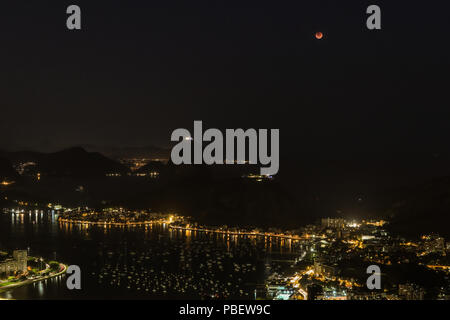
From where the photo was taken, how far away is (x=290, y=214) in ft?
67.7

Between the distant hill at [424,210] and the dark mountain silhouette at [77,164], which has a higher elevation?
the dark mountain silhouette at [77,164]

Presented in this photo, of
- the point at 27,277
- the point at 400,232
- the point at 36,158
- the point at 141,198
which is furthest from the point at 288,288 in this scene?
the point at 36,158

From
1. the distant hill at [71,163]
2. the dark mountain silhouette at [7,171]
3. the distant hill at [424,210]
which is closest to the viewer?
the distant hill at [424,210]

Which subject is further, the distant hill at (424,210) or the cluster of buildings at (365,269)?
the distant hill at (424,210)

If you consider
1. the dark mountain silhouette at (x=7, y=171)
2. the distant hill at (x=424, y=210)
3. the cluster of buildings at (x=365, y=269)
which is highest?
the dark mountain silhouette at (x=7, y=171)

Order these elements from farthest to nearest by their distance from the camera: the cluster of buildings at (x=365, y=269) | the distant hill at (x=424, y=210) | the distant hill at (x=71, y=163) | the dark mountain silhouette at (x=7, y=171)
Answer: the distant hill at (x=71, y=163) → the dark mountain silhouette at (x=7, y=171) → the distant hill at (x=424, y=210) → the cluster of buildings at (x=365, y=269)

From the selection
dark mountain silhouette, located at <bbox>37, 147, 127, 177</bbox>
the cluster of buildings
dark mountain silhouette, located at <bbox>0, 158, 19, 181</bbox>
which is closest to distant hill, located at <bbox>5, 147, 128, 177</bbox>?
dark mountain silhouette, located at <bbox>37, 147, 127, 177</bbox>

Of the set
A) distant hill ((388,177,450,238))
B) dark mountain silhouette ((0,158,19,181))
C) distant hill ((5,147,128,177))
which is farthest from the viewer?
distant hill ((5,147,128,177))

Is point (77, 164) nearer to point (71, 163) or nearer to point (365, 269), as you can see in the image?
point (71, 163)

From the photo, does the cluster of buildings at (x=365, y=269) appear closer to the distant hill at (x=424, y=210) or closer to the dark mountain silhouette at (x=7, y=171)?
the distant hill at (x=424, y=210)

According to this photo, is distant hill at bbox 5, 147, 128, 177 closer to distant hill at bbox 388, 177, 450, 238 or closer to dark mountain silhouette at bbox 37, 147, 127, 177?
dark mountain silhouette at bbox 37, 147, 127, 177

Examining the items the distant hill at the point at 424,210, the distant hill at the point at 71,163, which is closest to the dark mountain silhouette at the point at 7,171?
the distant hill at the point at 71,163

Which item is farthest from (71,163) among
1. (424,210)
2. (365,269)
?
(365,269)
